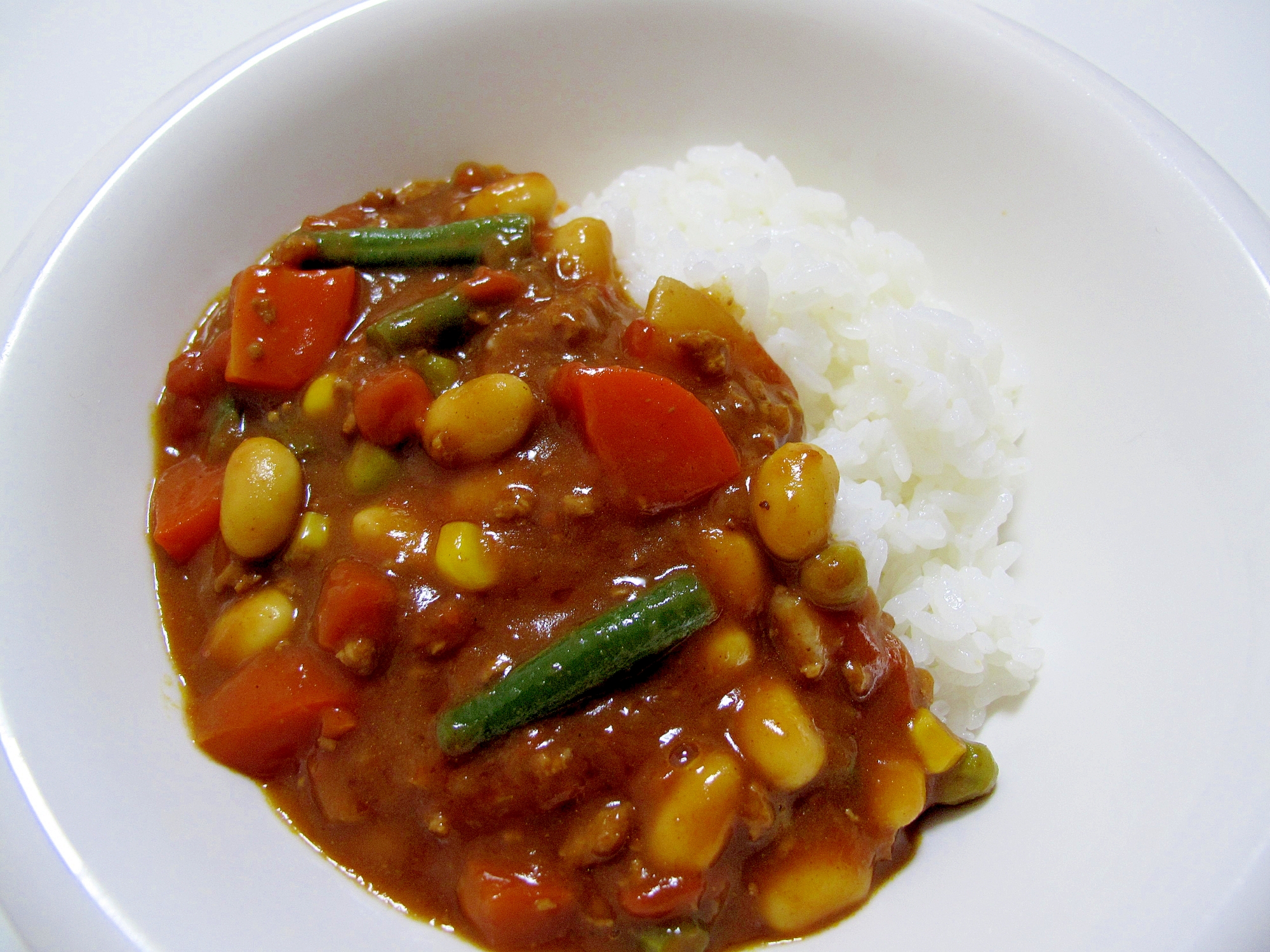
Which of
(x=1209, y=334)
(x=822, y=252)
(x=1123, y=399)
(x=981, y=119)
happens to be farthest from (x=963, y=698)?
(x=981, y=119)

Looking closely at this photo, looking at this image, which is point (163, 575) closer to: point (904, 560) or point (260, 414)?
point (260, 414)

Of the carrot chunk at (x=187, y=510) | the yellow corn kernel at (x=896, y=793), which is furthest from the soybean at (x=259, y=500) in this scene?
the yellow corn kernel at (x=896, y=793)

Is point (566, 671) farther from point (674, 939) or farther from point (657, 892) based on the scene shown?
point (674, 939)

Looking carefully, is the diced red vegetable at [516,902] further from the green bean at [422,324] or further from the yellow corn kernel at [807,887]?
the green bean at [422,324]

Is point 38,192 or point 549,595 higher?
point 38,192

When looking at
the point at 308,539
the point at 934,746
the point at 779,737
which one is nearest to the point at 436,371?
the point at 308,539

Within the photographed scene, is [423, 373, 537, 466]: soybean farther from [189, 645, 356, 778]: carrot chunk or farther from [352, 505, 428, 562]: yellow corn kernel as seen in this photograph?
[189, 645, 356, 778]: carrot chunk
